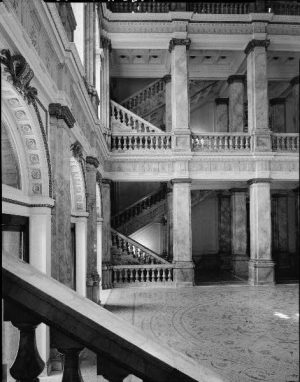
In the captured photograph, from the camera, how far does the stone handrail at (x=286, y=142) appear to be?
1217 centimetres

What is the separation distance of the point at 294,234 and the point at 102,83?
11976mm

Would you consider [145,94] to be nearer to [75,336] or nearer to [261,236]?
[261,236]

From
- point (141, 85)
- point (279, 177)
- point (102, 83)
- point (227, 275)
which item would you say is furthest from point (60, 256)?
point (141, 85)

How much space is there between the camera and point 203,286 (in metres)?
11.4

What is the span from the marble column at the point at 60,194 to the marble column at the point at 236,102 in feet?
31.7

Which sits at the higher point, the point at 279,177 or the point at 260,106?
the point at 260,106

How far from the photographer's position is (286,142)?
40.6 ft

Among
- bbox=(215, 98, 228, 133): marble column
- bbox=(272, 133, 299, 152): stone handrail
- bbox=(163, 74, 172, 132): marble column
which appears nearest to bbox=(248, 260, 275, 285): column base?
bbox=(272, 133, 299, 152): stone handrail

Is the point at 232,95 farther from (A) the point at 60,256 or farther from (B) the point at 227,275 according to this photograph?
(A) the point at 60,256

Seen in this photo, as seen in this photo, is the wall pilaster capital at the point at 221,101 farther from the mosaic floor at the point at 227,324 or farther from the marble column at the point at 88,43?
the marble column at the point at 88,43

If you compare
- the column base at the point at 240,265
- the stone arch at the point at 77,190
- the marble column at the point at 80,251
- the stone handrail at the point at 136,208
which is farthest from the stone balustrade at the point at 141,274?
→ the stone arch at the point at 77,190

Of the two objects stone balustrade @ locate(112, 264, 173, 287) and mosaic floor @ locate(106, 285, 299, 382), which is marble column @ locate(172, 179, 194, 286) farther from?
mosaic floor @ locate(106, 285, 299, 382)

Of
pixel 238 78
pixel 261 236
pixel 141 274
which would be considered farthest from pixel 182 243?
pixel 238 78

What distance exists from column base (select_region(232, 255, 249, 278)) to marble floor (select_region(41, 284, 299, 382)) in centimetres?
256
